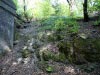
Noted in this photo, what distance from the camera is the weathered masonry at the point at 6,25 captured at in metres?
9.26

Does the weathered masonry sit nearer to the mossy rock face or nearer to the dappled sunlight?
the dappled sunlight

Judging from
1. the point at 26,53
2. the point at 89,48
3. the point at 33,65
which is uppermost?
the point at 89,48

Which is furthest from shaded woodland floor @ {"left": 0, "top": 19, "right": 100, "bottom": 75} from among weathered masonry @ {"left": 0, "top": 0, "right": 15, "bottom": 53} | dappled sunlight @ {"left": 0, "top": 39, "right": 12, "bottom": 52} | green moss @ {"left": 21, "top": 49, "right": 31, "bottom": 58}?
weathered masonry @ {"left": 0, "top": 0, "right": 15, "bottom": 53}

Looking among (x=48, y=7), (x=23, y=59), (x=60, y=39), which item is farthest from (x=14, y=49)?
(x=48, y=7)

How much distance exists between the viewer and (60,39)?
9.29 m

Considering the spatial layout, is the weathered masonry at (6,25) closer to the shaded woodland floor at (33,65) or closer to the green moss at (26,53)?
the shaded woodland floor at (33,65)

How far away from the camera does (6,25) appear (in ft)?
32.3

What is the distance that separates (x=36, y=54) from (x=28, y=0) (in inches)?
636

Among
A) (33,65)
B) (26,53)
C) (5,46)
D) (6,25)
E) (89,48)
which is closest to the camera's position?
(33,65)

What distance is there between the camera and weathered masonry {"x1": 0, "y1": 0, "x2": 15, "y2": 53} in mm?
9258

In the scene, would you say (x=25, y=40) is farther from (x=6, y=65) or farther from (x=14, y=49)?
(x=6, y=65)

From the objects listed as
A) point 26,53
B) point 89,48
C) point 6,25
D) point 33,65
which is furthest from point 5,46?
point 89,48

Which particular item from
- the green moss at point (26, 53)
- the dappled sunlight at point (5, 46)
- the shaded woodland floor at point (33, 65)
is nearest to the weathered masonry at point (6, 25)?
the dappled sunlight at point (5, 46)

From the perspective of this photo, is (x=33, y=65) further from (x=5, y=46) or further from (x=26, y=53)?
(x=5, y=46)
